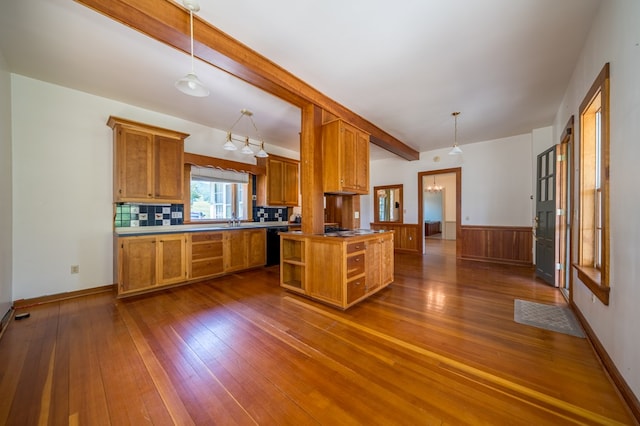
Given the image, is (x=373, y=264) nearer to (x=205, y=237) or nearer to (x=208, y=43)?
(x=205, y=237)

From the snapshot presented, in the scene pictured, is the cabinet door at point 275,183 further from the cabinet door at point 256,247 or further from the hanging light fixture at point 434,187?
the hanging light fixture at point 434,187

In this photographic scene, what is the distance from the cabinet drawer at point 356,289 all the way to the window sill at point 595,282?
6.65ft

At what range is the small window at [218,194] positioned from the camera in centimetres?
459

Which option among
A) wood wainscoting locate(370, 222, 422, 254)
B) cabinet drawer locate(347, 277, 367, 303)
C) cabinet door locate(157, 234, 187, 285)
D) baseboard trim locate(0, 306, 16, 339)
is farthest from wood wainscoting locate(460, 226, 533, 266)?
baseboard trim locate(0, 306, 16, 339)

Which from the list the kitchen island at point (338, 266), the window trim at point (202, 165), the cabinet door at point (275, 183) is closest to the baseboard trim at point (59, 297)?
the window trim at point (202, 165)

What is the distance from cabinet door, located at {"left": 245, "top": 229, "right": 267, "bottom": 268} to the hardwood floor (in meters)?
1.67

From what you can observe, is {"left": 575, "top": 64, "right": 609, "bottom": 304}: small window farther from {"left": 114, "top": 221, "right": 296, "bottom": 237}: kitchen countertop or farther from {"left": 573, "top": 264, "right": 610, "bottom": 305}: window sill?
{"left": 114, "top": 221, "right": 296, "bottom": 237}: kitchen countertop

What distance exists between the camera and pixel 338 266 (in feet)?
9.03

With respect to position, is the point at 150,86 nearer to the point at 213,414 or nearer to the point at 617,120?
the point at 213,414

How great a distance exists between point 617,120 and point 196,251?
4844mm

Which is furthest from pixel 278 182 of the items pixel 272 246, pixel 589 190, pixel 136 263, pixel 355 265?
pixel 589 190

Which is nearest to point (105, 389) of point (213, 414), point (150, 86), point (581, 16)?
point (213, 414)

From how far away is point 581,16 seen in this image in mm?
2006

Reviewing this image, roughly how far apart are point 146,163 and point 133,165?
0.16m
